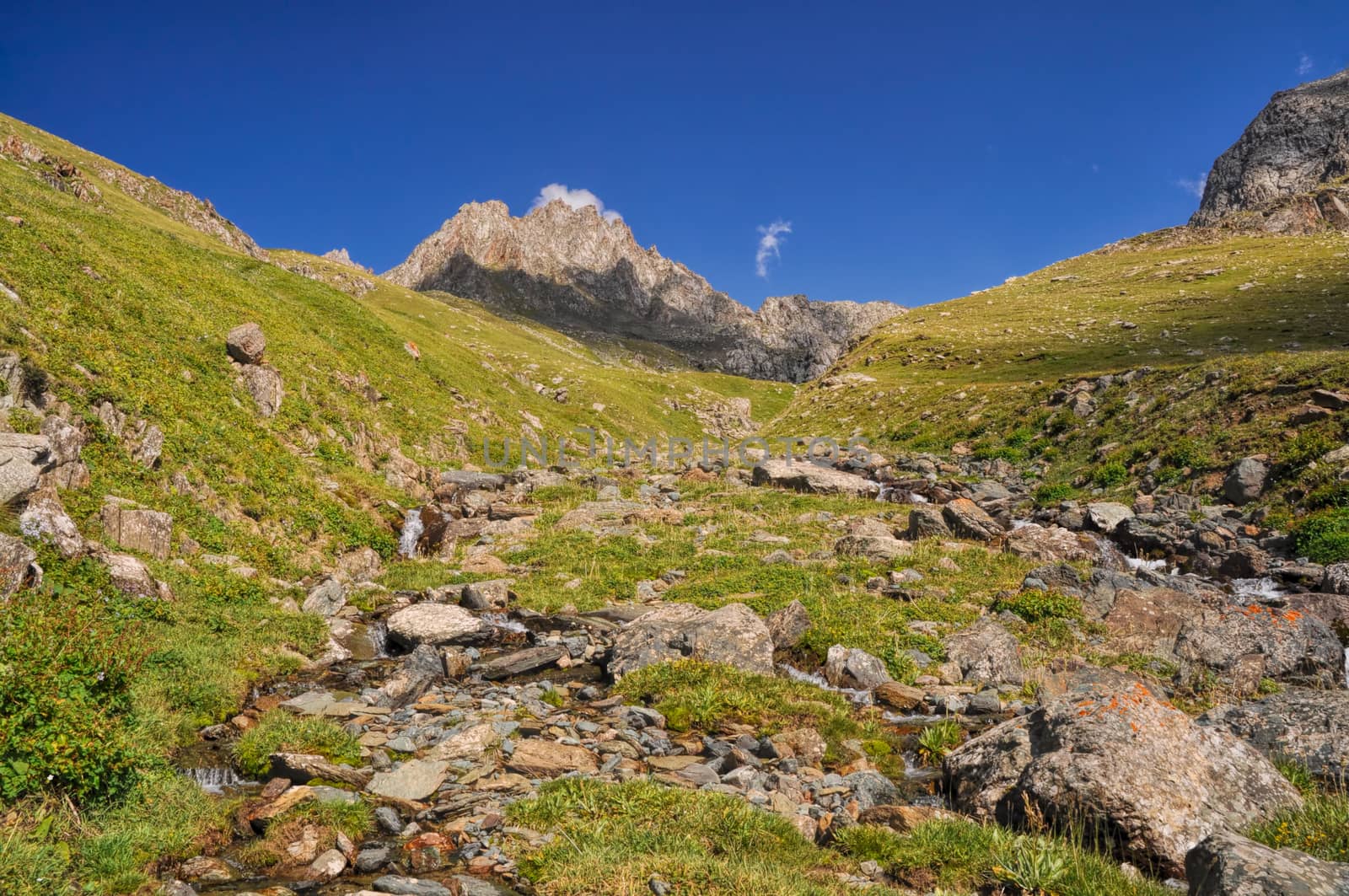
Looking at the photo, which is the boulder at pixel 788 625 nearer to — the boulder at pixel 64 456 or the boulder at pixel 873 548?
the boulder at pixel 873 548

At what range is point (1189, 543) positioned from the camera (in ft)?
68.3

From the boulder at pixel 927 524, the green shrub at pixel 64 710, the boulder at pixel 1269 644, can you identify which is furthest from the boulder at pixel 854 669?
the green shrub at pixel 64 710

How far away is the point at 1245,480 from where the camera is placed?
909 inches

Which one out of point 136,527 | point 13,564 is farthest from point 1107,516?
point 13,564

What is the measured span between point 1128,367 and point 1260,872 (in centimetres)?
5325

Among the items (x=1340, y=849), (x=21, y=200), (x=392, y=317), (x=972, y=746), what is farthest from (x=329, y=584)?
(x=392, y=317)

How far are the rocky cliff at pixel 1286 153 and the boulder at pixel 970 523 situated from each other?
160 m

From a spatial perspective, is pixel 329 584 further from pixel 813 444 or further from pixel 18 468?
pixel 813 444

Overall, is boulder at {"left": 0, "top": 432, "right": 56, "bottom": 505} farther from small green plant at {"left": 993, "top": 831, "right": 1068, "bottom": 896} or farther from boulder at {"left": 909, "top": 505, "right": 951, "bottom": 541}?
boulder at {"left": 909, "top": 505, "right": 951, "bottom": 541}

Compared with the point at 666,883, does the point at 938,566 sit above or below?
above

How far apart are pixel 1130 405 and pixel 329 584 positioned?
38.0 metres

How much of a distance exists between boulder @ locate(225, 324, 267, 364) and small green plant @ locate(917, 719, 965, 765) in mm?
28525

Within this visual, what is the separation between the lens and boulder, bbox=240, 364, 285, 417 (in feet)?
85.1

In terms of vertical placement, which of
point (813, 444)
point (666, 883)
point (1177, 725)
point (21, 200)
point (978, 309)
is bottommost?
point (666, 883)
